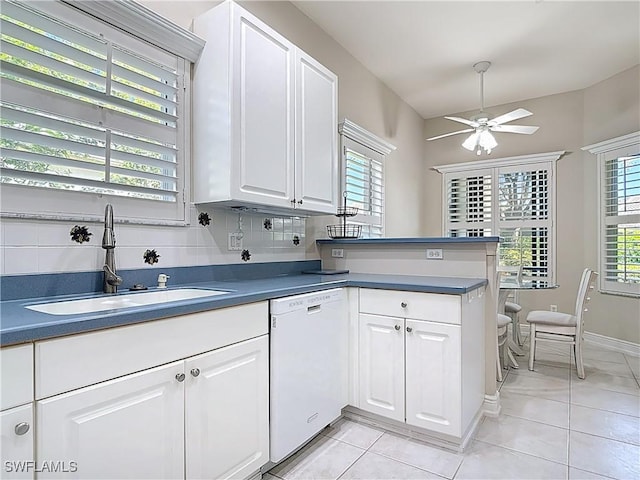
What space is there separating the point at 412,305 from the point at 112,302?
1536 millimetres

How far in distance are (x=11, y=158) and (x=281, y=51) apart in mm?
1538

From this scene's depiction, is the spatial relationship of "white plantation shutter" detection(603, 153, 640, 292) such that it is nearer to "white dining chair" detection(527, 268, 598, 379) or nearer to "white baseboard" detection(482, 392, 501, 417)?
"white dining chair" detection(527, 268, 598, 379)

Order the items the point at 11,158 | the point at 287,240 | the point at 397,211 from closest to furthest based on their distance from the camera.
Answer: the point at 11,158, the point at 287,240, the point at 397,211

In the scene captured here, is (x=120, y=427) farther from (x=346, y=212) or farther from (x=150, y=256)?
(x=346, y=212)

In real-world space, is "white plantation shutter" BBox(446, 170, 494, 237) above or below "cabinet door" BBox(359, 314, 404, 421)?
above

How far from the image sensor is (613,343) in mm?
4219

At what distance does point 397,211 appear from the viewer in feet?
15.9

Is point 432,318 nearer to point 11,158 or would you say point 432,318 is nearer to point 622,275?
point 11,158

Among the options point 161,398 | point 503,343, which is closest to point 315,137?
point 161,398

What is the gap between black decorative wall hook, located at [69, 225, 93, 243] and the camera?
5.36 ft

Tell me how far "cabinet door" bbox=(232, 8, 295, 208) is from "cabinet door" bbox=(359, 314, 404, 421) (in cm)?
95

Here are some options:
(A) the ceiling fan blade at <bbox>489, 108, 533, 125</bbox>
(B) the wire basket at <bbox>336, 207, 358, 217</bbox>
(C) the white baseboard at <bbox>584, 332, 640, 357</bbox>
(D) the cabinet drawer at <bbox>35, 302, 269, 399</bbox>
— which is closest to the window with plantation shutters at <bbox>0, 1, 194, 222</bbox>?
(D) the cabinet drawer at <bbox>35, 302, 269, 399</bbox>

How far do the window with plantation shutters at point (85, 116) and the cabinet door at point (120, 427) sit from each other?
0.85 metres

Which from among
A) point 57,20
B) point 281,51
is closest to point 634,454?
point 281,51
